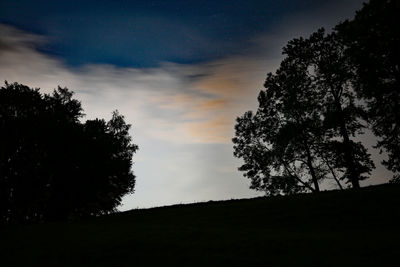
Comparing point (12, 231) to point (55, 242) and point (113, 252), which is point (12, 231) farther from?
point (113, 252)

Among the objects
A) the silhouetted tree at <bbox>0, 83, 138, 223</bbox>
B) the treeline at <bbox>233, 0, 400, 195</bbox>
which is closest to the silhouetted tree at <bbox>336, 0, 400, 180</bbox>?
the treeline at <bbox>233, 0, 400, 195</bbox>

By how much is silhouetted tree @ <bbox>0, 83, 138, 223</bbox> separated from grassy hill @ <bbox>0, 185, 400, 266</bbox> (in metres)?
12.8

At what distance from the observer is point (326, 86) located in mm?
35219

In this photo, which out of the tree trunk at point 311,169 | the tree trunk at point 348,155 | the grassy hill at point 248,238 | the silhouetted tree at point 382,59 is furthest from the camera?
the tree trunk at point 311,169

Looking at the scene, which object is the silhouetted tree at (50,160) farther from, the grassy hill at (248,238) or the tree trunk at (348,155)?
the tree trunk at (348,155)

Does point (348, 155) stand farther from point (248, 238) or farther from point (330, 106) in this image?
point (248, 238)

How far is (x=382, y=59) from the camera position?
27.6m

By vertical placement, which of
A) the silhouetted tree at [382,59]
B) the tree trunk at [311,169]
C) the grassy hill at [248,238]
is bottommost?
the grassy hill at [248,238]

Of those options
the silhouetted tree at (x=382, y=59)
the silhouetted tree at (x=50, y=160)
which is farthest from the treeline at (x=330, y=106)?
the silhouetted tree at (x=50, y=160)

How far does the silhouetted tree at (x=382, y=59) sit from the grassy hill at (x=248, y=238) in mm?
5481

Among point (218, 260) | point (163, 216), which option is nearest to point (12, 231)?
point (163, 216)

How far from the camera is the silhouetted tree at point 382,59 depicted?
88.9 feet

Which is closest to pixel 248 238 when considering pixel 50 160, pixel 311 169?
pixel 311 169

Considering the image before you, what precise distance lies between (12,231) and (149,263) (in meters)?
17.7
